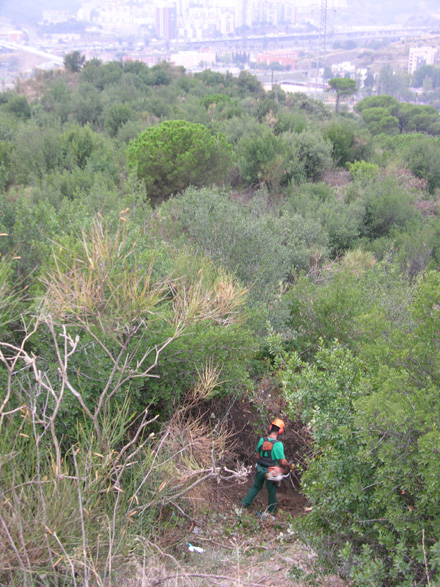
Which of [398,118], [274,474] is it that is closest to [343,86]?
[398,118]

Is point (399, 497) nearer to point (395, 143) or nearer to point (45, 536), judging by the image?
point (45, 536)

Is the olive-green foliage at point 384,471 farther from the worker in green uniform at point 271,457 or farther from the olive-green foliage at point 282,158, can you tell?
the olive-green foliage at point 282,158

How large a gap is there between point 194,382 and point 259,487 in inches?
49.4

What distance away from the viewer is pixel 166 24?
182 meters

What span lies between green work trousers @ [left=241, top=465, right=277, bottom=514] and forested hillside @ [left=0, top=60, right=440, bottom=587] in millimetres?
178

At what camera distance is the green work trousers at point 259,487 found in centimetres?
500

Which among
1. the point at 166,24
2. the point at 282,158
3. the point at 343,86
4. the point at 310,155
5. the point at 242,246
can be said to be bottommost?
the point at 242,246

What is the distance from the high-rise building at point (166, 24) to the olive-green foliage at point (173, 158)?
17783 cm

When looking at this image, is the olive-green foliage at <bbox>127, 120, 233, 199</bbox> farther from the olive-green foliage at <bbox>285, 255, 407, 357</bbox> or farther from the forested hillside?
the olive-green foliage at <bbox>285, 255, 407, 357</bbox>

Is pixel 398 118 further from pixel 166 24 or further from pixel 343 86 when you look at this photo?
pixel 166 24

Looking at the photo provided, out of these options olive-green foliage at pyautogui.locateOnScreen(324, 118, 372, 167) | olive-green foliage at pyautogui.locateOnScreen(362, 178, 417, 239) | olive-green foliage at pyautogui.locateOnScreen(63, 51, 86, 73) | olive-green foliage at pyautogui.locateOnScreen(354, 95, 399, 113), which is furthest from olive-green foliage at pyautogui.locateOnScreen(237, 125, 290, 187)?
olive-green foliage at pyautogui.locateOnScreen(354, 95, 399, 113)

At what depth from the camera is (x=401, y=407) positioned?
3098 mm

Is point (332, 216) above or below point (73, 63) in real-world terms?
below

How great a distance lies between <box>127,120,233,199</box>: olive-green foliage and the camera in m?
15.0
